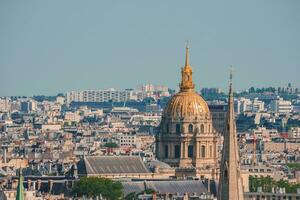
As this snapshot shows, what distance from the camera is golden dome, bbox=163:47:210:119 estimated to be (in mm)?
110938

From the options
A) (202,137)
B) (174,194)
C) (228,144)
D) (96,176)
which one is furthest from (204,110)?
(228,144)

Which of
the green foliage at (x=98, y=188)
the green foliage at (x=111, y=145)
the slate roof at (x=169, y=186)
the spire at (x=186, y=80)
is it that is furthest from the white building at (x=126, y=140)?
the green foliage at (x=98, y=188)

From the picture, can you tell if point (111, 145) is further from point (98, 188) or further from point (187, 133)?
point (98, 188)

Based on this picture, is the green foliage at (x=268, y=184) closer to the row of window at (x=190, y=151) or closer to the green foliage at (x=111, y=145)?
the row of window at (x=190, y=151)

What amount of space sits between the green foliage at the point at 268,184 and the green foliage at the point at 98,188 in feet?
23.9

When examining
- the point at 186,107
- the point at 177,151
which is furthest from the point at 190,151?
the point at 186,107

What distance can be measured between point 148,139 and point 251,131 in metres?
18.2

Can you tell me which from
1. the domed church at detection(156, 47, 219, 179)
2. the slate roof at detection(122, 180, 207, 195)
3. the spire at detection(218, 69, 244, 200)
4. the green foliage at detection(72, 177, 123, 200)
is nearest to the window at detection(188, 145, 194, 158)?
the domed church at detection(156, 47, 219, 179)

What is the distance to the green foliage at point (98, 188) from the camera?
294 ft

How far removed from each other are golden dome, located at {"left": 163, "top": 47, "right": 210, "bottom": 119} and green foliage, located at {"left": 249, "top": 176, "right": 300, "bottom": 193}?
5.78 metres

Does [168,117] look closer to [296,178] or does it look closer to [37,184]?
[296,178]

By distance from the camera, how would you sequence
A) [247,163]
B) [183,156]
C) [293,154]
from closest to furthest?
[183,156] < [247,163] < [293,154]

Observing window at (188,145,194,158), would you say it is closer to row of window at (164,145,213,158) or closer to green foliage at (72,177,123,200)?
row of window at (164,145,213,158)

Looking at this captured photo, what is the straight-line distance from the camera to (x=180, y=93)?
111938 mm
